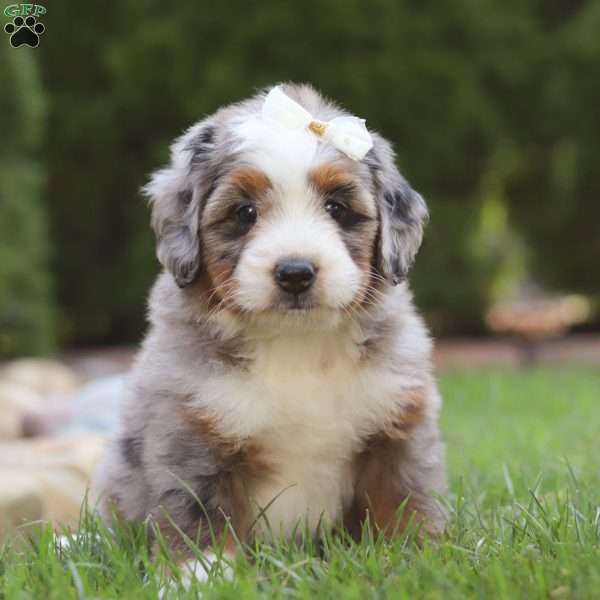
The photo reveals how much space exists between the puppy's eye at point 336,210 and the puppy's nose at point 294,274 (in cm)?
29

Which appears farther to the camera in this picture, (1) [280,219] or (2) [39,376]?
(2) [39,376]

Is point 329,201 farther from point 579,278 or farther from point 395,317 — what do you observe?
point 579,278

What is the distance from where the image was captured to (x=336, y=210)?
3596 millimetres

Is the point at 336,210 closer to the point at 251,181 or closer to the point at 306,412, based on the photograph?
the point at 251,181

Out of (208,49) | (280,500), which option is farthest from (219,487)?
(208,49)

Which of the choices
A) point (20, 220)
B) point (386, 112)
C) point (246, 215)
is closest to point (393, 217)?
point (246, 215)

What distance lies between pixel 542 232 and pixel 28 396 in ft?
23.8

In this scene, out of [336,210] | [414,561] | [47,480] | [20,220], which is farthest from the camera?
[20,220]

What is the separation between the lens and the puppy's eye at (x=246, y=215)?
139 inches

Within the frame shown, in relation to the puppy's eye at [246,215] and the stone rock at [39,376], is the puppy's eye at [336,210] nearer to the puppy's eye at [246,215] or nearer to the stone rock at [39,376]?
the puppy's eye at [246,215]

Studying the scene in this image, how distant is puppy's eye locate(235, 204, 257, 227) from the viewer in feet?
11.6

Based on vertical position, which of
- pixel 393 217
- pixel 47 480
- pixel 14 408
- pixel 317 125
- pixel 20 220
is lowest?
pixel 14 408

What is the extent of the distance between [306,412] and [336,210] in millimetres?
702

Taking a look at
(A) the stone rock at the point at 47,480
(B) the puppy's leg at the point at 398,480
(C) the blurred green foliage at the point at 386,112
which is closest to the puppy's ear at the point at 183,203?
(B) the puppy's leg at the point at 398,480
